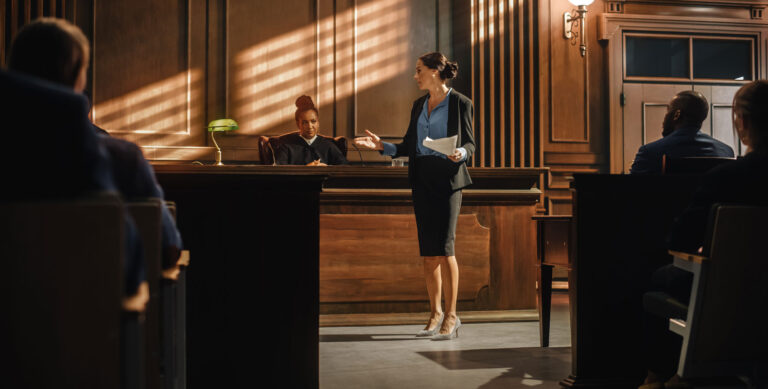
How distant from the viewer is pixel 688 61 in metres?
6.63

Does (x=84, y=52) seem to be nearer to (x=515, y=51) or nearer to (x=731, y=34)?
(x=515, y=51)

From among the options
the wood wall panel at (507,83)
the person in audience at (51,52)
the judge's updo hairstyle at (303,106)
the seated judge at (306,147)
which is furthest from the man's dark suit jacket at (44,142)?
the wood wall panel at (507,83)

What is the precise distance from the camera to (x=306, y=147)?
4.96 metres

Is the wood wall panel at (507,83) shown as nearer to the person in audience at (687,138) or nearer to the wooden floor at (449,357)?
the wooden floor at (449,357)

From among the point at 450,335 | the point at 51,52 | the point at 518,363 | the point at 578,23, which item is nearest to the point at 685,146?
the point at 518,363

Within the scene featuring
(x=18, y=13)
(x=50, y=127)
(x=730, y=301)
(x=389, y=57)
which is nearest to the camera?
(x=50, y=127)

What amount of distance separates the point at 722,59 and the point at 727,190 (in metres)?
5.47

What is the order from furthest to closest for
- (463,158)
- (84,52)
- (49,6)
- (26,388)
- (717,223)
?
(49,6) < (463,158) < (717,223) < (84,52) < (26,388)

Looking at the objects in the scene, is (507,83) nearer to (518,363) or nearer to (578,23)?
(578,23)

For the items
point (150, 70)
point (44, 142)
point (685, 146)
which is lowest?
point (44, 142)

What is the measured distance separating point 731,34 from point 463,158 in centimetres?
448

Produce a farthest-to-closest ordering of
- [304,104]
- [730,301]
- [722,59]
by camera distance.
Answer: [722,59]
[304,104]
[730,301]

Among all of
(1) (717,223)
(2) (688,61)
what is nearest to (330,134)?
(2) (688,61)

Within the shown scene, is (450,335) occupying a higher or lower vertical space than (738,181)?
lower
